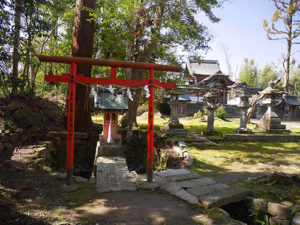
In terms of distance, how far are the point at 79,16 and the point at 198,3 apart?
223 inches

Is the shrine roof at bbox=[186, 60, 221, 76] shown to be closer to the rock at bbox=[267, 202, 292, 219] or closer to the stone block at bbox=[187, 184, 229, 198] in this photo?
the stone block at bbox=[187, 184, 229, 198]

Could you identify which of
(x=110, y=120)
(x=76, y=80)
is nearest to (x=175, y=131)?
(x=110, y=120)

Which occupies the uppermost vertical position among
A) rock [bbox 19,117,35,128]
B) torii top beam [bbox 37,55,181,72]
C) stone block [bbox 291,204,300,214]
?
torii top beam [bbox 37,55,181,72]

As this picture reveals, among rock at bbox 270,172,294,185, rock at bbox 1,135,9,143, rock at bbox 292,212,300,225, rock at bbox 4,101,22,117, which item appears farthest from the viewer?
rock at bbox 4,101,22,117

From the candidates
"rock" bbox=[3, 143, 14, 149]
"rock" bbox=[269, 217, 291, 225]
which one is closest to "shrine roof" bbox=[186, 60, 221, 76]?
"rock" bbox=[3, 143, 14, 149]

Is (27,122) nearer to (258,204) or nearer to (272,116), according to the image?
(258,204)

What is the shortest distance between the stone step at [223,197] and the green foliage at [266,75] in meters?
49.1

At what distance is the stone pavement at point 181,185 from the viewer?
14.3ft

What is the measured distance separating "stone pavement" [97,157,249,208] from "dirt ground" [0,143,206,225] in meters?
0.26

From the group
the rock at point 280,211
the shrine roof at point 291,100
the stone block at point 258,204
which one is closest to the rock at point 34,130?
the stone block at point 258,204

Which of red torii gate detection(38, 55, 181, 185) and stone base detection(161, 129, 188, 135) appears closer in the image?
red torii gate detection(38, 55, 181, 185)

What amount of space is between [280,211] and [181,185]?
2145 mm

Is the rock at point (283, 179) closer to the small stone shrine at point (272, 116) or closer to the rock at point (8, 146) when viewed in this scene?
the rock at point (8, 146)

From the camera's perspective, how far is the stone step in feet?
13.6
